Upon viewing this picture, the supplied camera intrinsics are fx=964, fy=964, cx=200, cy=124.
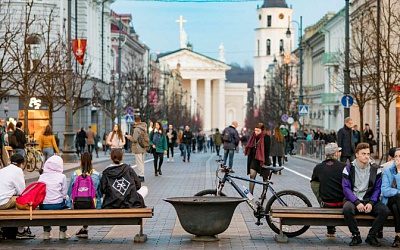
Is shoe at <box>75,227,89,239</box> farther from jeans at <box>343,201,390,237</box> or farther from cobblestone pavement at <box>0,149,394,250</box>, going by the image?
jeans at <box>343,201,390,237</box>

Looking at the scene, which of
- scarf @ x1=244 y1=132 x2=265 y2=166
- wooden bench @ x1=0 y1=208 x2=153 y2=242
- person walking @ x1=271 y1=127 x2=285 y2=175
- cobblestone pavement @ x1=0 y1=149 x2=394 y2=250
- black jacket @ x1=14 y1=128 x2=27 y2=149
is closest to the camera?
wooden bench @ x1=0 y1=208 x2=153 y2=242

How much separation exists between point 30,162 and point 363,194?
72.7 ft

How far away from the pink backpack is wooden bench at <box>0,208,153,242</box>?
1.29 feet

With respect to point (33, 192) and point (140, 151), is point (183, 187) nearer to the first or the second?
point (140, 151)

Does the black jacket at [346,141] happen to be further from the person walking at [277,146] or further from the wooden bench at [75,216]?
the wooden bench at [75,216]

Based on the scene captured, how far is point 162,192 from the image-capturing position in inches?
947

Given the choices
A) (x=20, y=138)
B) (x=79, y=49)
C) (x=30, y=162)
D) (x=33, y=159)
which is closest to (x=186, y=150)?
(x=79, y=49)

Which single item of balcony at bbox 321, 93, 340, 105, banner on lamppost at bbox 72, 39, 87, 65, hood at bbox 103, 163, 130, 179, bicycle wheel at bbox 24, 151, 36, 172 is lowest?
bicycle wheel at bbox 24, 151, 36, 172

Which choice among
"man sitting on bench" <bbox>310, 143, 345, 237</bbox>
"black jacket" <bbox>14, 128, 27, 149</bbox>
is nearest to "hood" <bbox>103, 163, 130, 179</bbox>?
"man sitting on bench" <bbox>310, 143, 345, 237</bbox>

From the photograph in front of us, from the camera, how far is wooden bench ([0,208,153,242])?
13.5 meters

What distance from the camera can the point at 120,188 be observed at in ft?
45.7

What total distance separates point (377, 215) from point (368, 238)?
0.37 meters

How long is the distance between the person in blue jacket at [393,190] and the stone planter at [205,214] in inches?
82.3

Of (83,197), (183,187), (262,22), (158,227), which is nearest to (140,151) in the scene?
(183,187)
